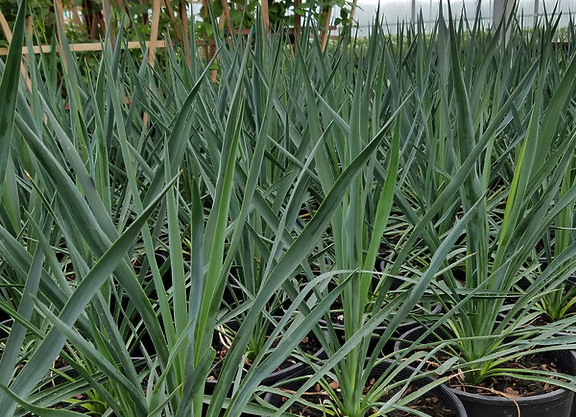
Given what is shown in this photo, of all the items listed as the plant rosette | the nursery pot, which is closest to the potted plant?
the nursery pot

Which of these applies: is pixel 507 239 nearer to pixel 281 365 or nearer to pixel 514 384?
pixel 514 384

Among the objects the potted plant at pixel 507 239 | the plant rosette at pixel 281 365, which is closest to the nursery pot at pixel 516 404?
the potted plant at pixel 507 239

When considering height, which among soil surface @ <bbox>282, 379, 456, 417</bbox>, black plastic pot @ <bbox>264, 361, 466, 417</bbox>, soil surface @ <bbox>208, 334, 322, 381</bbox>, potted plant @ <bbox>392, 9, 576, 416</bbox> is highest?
potted plant @ <bbox>392, 9, 576, 416</bbox>

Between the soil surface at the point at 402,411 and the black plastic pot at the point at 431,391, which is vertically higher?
the black plastic pot at the point at 431,391

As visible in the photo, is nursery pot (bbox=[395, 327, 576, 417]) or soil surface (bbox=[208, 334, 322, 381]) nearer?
nursery pot (bbox=[395, 327, 576, 417])

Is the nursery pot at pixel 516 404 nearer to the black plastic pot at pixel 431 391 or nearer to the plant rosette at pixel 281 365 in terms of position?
the black plastic pot at pixel 431 391

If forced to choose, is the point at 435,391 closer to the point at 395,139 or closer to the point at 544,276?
the point at 544,276

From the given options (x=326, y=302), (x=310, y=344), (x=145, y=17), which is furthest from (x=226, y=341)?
(x=145, y=17)

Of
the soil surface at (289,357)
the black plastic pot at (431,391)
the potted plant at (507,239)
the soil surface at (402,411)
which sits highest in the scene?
the potted plant at (507,239)

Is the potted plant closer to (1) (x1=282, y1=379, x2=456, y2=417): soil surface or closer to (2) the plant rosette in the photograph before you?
(1) (x1=282, y1=379, x2=456, y2=417): soil surface

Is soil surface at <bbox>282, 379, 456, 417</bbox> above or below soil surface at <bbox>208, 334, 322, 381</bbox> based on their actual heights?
above

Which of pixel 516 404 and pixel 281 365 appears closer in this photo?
pixel 516 404

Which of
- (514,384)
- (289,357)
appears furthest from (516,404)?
(289,357)

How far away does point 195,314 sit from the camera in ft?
1.22
